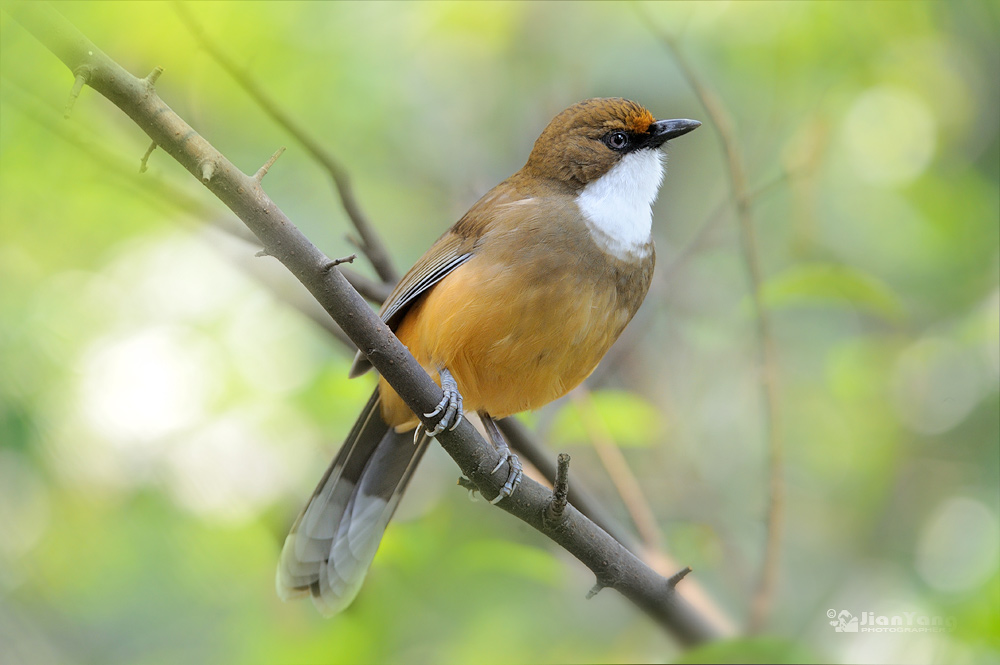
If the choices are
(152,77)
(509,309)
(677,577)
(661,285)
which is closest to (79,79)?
(152,77)

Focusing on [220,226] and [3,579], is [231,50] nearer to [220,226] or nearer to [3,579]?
[220,226]

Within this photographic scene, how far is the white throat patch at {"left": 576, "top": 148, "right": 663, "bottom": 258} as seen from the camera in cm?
375

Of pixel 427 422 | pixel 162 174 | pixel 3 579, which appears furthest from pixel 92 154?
pixel 3 579

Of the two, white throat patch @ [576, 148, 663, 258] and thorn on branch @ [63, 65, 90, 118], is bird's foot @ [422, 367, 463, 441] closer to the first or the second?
white throat patch @ [576, 148, 663, 258]

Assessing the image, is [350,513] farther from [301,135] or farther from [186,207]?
[301,135]

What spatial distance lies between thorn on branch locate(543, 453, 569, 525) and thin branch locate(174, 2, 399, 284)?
164 centimetres

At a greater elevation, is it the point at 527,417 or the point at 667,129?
the point at 667,129

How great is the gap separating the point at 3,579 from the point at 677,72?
4.91m

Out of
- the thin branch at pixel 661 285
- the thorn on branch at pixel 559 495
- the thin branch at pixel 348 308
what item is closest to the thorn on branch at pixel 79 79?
the thin branch at pixel 348 308

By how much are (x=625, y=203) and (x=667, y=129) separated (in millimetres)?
549

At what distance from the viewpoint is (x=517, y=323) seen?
11.5ft

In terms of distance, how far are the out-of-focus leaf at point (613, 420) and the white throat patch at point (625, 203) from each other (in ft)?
→ 2.20

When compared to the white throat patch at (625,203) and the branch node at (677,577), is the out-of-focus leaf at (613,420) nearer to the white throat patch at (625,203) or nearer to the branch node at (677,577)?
the white throat patch at (625,203)

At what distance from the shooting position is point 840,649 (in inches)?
134
